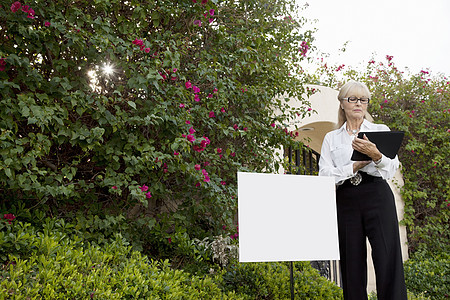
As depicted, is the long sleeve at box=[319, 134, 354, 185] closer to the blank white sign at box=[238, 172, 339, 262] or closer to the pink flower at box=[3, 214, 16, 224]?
the blank white sign at box=[238, 172, 339, 262]

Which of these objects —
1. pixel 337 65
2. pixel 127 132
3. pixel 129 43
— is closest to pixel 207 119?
pixel 127 132

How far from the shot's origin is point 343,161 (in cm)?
208

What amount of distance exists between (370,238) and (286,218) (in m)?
0.52

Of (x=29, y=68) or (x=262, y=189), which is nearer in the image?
(x=262, y=189)

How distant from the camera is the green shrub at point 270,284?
3.04 m

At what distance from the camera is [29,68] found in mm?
2473

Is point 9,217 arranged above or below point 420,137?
below

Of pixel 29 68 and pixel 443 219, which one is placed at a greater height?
pixel 29 68

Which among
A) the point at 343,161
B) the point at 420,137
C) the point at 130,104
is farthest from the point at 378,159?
the point at 420,137

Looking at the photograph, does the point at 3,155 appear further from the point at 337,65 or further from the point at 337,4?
the point at 337,4

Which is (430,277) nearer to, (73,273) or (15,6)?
(73,273)

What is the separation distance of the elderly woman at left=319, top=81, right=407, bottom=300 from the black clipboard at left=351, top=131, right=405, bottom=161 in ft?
0.10

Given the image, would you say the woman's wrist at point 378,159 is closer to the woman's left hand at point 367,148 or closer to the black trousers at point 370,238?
the woman's left hand at point 367,148

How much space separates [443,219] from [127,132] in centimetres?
621
